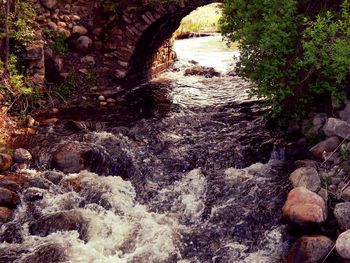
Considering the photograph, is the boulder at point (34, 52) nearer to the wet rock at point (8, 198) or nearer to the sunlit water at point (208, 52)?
the wet rock at point (8, 198)

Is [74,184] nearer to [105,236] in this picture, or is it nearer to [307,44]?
[105,236]

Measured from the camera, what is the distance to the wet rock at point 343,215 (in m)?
5.50

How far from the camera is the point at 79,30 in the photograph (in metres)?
11.9

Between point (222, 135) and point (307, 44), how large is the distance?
10.9ft

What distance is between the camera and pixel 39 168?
784 centimetres

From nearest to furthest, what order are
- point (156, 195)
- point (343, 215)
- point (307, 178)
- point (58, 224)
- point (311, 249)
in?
point (311, 249)
point (343, 215)
point (58, 224)
point (307, 178)
point (156, 195)

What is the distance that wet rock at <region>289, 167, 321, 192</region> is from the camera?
6371 mm

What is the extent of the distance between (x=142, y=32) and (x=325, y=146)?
21.9 ft

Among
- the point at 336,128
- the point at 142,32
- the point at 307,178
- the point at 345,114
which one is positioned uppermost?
the point at 142,32

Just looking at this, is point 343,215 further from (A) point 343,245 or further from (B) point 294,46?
(B) point 294,46

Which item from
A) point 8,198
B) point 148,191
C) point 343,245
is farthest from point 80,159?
point 343,245

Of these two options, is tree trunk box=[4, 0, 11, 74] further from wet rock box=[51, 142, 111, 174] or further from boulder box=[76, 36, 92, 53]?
wet rock box=[51, 142, 111, 174]

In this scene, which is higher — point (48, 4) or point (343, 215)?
point (48, 4)

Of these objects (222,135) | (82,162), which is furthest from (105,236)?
(222,135)
